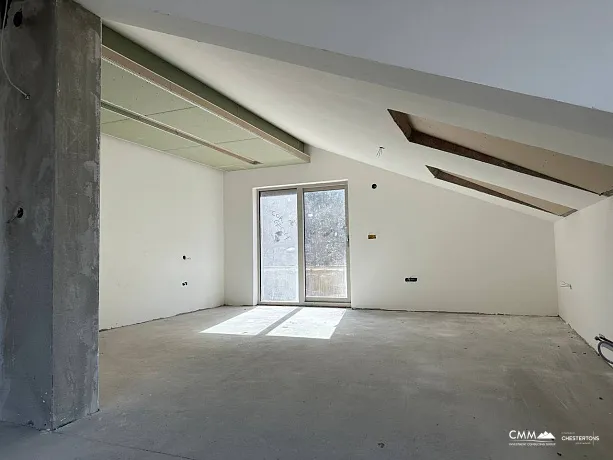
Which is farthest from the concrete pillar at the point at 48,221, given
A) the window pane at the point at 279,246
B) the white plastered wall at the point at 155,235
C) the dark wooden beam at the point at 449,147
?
the window pane at the point at 279,246

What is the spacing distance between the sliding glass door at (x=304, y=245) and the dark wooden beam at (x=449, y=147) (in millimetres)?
3567

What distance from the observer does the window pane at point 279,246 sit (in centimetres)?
721

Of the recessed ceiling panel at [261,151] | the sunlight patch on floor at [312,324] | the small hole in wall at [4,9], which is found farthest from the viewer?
the recessed ceiling panel at [261,151]

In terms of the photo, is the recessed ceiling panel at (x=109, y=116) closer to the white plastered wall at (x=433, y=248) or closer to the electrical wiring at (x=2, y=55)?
the electrical wiring at (x=2, y=55)

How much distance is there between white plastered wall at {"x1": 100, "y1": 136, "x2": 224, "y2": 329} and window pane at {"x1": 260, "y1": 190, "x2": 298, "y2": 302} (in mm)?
864

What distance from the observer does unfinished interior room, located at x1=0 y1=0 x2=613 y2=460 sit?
1443 millimetres

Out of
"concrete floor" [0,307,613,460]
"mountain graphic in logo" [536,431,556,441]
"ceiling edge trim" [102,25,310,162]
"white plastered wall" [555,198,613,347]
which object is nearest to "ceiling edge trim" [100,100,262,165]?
"ceiling edge trim" [102,25,310,162]

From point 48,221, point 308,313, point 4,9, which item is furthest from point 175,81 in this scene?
point 308,313

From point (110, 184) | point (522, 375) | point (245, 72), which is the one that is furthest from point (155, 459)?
point (110, 184)

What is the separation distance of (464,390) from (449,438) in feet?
2.46

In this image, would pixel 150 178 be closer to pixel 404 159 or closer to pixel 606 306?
pixel 404 159

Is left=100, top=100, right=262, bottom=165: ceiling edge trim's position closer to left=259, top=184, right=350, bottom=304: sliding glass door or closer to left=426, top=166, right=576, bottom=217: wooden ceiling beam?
left=259, top=184, right=350, bottom=304: sliding glass door

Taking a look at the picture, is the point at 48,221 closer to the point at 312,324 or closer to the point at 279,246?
the point at 312,324

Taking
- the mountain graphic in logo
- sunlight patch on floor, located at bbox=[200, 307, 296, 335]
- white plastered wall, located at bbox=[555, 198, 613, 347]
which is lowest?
sunlight patch on floor, located at bbox=[200, 307, 296, 335]
